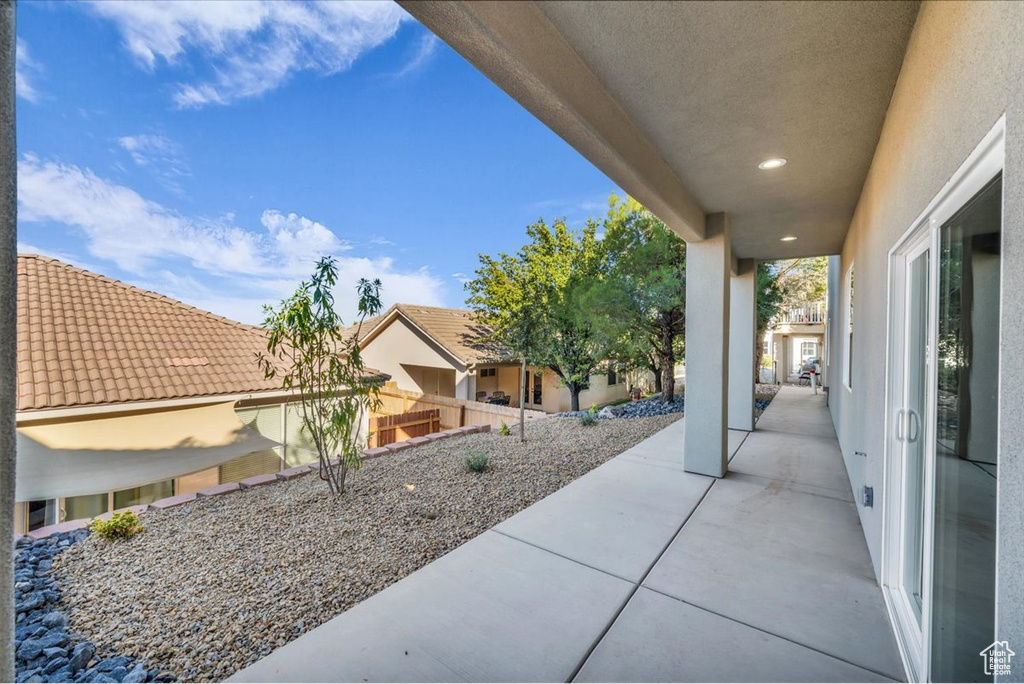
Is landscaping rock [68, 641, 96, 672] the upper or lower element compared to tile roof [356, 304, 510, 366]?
lower

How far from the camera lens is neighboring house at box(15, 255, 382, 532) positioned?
4.04 meters

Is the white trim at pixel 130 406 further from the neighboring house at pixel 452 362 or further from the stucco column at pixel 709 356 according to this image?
the neighboring house at pixel 452 362

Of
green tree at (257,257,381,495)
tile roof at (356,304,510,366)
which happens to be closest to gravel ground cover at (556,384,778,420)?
tile roof at (356,304,510,366)

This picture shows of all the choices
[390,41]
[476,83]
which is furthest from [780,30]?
[476,83]

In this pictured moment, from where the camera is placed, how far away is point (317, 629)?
2.18 meters

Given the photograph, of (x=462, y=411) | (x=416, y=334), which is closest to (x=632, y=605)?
(x=462, y=411)

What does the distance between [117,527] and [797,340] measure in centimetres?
2063

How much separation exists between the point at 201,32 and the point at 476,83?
7490mm

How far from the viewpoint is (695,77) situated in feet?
7.75

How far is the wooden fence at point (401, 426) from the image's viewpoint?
8539mm

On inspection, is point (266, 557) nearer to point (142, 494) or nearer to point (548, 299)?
point (142, 494)

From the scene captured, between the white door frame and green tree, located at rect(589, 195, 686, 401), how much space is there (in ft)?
19.2

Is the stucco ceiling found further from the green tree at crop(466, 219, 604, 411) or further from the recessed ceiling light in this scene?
the green tree at crop(466, 219, 604, 411)

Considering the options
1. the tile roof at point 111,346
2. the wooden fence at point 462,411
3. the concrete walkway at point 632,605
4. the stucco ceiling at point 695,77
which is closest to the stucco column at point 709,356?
the concrete walkway at point 632,605
